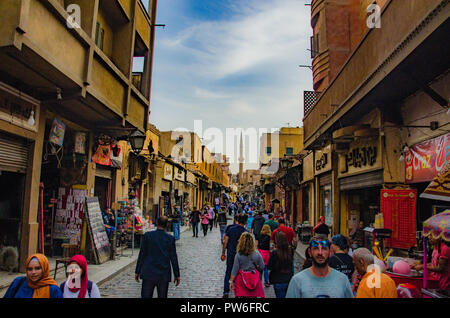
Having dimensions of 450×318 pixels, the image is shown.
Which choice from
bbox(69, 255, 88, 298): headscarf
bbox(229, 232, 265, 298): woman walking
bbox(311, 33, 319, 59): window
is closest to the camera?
bbox(69, 255, 88, 298): headscarf

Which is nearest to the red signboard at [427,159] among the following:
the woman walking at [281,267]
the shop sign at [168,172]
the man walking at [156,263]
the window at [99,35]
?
the woman walking at [281,267]

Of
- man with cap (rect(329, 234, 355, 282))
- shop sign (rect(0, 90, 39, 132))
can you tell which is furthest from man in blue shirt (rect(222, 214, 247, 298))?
shop sign (rect(0, 90, 39, 132))

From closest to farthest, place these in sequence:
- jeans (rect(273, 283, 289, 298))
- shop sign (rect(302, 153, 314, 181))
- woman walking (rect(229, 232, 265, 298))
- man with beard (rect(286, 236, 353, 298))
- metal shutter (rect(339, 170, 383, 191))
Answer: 1. man with beard (rect(286, 236, 353, 298))
2. woman walking (rect(229, 232, 265, 298))
3. jeans (rect(273, 283, 289, 298))
4. metal shutter (rect(339, 170, 383, 191))
5. shop sign (rect(302, 153, 314, 181))

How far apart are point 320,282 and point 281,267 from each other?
8.67 feet

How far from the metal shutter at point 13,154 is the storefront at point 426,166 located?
344 inches

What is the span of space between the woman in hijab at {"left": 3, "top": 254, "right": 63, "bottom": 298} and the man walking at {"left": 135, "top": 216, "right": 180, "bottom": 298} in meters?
1.74

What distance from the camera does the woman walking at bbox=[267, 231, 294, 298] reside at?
5863mm

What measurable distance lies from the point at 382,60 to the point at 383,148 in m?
3.04

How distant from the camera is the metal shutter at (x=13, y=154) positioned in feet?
25.6

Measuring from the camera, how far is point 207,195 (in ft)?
180

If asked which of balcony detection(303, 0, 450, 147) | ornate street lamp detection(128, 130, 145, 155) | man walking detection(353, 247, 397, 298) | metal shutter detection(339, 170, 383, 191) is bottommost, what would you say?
man walking detection(353, 247, 397, 298)

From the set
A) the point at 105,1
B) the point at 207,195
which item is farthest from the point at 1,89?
the point at 207,195

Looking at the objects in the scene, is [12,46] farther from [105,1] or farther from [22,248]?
[105,1]

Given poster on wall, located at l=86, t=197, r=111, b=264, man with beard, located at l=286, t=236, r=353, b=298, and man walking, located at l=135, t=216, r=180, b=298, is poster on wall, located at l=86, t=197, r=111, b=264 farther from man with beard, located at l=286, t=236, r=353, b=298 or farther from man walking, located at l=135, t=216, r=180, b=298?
man with beard, located at l=286, t=236, r=353, b=298
